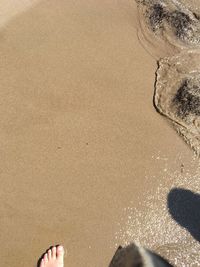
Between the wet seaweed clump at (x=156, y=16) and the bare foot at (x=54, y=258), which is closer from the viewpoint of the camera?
the bare foot at (x=54, y=258)

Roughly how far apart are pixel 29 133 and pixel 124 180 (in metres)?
1.05

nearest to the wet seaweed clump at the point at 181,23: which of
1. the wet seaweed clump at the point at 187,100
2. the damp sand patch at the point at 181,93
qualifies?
the damp sand patch at the point at 181,93

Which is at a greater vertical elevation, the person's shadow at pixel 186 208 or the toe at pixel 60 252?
the person's shadow at pixel 186 208

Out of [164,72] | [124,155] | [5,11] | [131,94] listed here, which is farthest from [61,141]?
[5,11]

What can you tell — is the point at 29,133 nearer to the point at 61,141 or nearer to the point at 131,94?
the point at 61,141

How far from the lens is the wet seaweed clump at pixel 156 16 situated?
20.0 feet

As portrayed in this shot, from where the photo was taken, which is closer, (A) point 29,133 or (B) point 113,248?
(B) point 113,248

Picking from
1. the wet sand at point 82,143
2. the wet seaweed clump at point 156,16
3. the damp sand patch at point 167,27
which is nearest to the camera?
the wet sand at point 82,143

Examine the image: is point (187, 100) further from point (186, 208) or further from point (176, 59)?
point (186, 208)

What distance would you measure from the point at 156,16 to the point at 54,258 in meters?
3.37

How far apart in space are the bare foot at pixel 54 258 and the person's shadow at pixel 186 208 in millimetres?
1068

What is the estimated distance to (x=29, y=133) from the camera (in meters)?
4.95

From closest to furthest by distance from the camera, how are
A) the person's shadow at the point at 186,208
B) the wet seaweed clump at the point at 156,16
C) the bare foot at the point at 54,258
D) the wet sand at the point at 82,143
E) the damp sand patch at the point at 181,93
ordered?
the bare foot at the point at 54,258, the wet sand at the point at 82,143, the person's shadow at the point at 186,208, the damp sand patch at the point at 181,93, the wet seaweed clump at the point at 156,16

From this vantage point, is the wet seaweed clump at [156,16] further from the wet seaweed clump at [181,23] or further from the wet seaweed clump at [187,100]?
the wet seaweed clump at [187,100]
